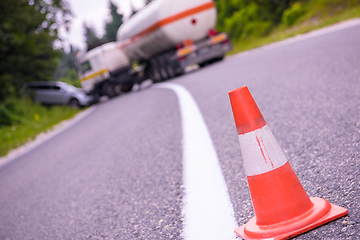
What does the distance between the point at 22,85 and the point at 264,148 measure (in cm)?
2272

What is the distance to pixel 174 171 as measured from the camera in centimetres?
317

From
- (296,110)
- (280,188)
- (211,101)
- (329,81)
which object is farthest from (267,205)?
(211,101)

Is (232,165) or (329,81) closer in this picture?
(232,165)

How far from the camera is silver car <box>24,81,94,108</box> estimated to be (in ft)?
67.1

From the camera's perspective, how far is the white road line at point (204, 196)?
6.37 ft

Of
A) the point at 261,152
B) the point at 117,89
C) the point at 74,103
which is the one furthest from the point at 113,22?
the point at 261,152

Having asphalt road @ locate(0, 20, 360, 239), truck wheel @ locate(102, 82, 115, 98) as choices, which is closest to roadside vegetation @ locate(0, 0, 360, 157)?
truck wheel @ locate(102, 82, 115, 98)

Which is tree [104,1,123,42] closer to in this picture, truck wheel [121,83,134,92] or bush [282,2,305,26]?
bush [282,2,305,26]

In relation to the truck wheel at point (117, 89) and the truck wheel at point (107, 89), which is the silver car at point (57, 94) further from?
the truck wheel at point (117, 89)

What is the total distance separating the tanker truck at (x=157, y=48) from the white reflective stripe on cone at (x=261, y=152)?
46.6ft

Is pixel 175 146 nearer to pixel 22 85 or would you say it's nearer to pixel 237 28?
pixel 22 85

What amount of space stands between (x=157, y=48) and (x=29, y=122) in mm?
6644

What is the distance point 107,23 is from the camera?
106m

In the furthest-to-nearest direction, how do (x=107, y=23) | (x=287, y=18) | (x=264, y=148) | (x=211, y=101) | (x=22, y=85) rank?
(x=107, y=23)
(x=287, y=18)
(x=22, y=85)
(x=211, y=101)
(x=264, y=148)
